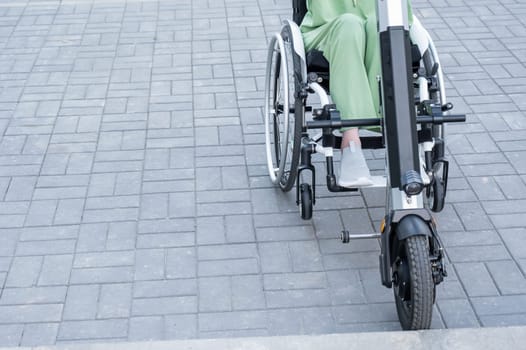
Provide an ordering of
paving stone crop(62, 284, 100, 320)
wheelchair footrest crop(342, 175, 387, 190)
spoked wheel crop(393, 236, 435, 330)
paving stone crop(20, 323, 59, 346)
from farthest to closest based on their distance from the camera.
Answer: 1. wheelchair footrest crop(342, 175, 387, 190)
2. paving stone crop(62, 284, 100, 320)
3. paving stone crop(20, 323, 59, 346)
4. spoked wheel crop(393, 236, 435, 330)

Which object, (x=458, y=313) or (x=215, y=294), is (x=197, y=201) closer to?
(x=215, y=294)

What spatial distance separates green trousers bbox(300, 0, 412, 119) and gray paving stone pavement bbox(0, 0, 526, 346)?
64 cm

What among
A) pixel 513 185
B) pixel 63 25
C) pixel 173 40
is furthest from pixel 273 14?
pixel 513 185

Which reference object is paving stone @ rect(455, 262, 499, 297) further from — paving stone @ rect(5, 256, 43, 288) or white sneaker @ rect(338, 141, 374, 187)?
paving stone @ rect(5, 256, 43, 288)

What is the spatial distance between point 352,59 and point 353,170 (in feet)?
1.62

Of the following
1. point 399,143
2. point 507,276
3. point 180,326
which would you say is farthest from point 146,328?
point 507,276

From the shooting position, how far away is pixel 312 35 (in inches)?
164

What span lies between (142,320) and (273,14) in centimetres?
395

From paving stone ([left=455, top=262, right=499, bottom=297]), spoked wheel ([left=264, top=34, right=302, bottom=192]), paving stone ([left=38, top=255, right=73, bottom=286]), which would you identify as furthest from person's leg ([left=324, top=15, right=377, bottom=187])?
paving stone ([left=38, top=255, right=73, bottom=286])

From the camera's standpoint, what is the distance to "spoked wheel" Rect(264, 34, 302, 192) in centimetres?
405

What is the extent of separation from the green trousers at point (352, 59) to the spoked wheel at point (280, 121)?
0.65 feet

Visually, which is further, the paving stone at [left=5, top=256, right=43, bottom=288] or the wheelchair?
the paving stone at [left=5, top=256, right=43, bottom=288]

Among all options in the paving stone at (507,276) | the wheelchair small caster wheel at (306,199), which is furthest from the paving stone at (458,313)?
the wheelchair small caster wheel at (306,199)

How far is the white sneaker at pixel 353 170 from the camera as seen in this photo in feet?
12.5
